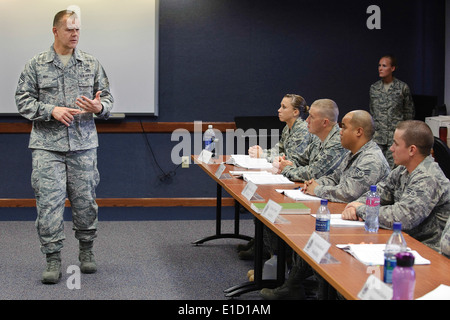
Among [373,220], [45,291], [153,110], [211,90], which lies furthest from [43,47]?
[373,220]

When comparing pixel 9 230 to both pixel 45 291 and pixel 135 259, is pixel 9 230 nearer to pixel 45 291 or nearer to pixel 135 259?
pixel 135 259

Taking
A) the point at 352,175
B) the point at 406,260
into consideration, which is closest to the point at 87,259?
the point at 352,175

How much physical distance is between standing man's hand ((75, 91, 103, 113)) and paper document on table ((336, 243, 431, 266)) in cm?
217

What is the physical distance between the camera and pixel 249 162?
5.28 meters

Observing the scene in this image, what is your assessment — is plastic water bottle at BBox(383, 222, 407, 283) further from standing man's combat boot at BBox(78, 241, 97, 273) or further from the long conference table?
standing man's combat boot at BBox(78, 241, 97, 273)

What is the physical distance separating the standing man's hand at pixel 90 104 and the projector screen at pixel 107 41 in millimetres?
2749

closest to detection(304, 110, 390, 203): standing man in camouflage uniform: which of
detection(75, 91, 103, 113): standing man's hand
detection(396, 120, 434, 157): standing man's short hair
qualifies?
detection(396, 120, 434, 157): standing man's short hair

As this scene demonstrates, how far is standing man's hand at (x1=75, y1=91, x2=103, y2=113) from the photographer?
4.16 metres

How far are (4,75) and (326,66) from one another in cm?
350

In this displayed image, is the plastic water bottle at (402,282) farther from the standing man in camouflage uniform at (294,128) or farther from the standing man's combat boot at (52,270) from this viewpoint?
the standing man in camouflage uniform at (294,128)

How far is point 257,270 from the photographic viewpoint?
4.04 m

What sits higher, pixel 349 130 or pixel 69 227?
pixel 349 130

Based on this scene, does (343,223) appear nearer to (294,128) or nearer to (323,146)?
(323,146)
